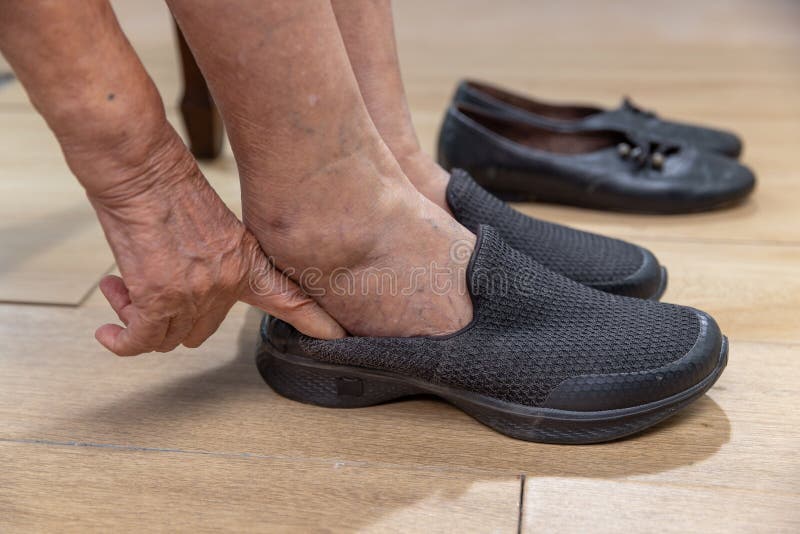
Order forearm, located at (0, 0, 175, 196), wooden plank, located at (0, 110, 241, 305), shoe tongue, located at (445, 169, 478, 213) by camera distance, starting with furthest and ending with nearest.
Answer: wooden plank, located at (0, 110, 241, 305) < shoe tongue, located at (445, 169, 478, 213) < forearm, located at (0, 0, 175, 196)

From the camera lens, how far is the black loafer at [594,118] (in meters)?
1.20

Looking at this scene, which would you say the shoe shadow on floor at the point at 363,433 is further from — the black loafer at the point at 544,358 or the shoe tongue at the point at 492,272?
the shoe tongue at the point at 492,272

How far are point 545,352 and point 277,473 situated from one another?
24cm

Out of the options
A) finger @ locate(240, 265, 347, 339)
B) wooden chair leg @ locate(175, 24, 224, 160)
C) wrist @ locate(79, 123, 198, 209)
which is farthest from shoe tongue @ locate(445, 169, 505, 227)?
wooden chair leg @ locate(175, 24, 224, 160)

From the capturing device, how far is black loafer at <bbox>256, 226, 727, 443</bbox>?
70 cm

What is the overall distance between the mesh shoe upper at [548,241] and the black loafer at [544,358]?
100mm

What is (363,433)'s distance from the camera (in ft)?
2.41

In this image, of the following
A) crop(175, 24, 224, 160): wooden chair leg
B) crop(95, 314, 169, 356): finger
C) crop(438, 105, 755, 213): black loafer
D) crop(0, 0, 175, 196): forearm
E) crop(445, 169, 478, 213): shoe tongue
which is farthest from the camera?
crop(175, 24, 224, 160): wooden chair leg

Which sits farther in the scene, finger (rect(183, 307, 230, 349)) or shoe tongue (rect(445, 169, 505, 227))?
shoe tongue (rect(445, 169, 505, 227))

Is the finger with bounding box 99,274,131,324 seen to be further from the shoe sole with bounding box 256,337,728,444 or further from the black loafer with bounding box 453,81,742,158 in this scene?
the black loafer with bounding box 453,81,742,158

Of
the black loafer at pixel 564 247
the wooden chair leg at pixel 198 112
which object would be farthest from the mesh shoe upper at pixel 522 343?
the wooden chair leg at pixel 198 112

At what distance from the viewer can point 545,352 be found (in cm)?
71

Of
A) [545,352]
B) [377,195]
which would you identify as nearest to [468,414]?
[545,352]

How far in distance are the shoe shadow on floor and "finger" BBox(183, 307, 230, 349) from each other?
0.08 meters
